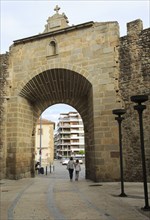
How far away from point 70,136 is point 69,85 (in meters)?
62.0

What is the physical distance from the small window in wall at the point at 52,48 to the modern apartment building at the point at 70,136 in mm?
59804

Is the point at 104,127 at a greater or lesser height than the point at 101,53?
lesser

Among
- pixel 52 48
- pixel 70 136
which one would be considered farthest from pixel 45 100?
pixel 70 136

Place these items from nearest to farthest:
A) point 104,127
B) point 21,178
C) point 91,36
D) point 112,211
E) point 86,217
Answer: point 86,217
point 112,211
point 104,127
point 91,36
point 21,178

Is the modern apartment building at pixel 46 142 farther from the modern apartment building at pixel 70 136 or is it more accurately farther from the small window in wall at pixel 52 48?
the modern apartment building at pixel 70 136

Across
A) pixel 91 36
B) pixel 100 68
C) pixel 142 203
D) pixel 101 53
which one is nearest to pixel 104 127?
pixel 100 68

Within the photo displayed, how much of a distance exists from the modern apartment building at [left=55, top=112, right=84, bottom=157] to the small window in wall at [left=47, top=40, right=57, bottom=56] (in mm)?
59804

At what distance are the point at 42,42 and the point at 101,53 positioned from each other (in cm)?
302

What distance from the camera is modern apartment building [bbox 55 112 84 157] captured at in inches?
2825

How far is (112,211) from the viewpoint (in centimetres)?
468

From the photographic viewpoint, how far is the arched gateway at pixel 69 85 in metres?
9.78

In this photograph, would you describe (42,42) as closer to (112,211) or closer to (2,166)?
(2,166)

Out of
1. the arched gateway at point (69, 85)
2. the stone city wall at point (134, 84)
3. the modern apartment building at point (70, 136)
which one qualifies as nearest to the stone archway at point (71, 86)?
the arched gateway at point (69, 85)

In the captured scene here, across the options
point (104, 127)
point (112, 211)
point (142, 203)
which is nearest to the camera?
point (112, 211)
